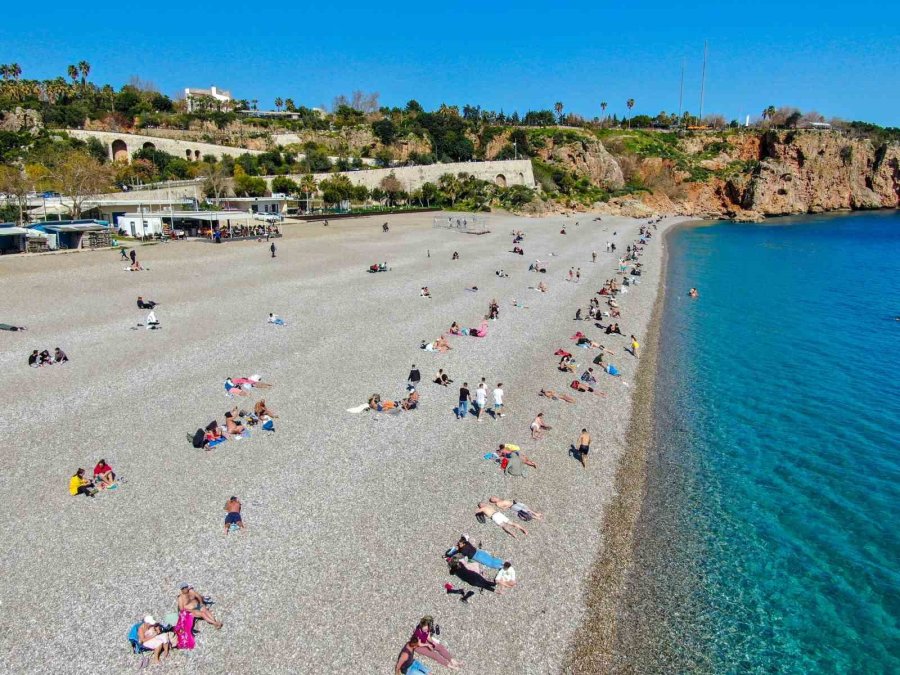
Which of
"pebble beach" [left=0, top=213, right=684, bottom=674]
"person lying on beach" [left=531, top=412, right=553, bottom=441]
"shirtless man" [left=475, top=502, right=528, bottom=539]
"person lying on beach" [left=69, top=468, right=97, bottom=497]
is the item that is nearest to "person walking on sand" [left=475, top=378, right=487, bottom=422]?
"pebble beach" [left=0, top=213, right=684, bottom=674]

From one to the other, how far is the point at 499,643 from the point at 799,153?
354 feet

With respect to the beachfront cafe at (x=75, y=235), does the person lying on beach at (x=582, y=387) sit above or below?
below

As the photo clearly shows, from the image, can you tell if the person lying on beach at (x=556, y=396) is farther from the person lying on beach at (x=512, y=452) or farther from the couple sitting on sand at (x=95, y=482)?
the couple sitting on sand at (x=95, y=482)

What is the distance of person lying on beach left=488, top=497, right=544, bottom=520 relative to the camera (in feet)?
35.7

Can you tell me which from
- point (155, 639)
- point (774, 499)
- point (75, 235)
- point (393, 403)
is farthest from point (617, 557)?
point (75, 235)

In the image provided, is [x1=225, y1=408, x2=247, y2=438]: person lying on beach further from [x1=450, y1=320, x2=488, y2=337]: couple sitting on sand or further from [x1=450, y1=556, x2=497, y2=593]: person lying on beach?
[x1=450, y1=320, x2=488, y2=337]: couple sitting on sand

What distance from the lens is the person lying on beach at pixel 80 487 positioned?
10.9 metres

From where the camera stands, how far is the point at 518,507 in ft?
36.0

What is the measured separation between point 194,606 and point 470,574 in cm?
412

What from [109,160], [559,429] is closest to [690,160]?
[109,160]

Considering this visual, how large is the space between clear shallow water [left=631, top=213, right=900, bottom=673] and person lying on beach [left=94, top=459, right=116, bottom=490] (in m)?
10.1

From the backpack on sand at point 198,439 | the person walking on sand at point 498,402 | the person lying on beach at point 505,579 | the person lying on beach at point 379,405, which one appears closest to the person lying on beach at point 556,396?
the person walking on sand at point 498,402

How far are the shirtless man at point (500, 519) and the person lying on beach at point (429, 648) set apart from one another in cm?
Result: 288

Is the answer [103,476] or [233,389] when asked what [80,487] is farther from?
[233,389]
